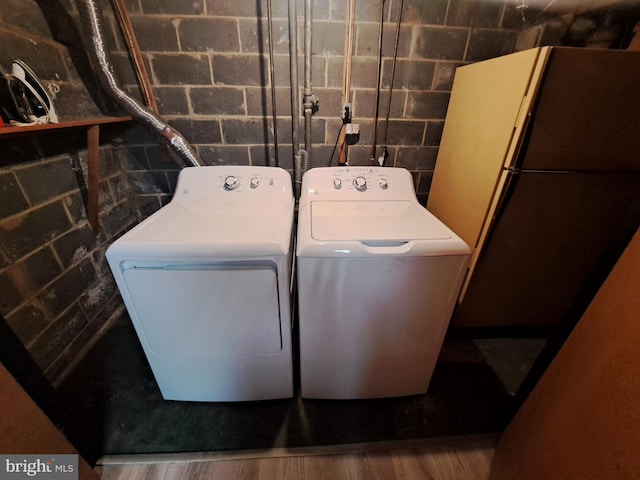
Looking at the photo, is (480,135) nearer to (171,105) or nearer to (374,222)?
(374,222)

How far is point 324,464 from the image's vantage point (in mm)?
1078

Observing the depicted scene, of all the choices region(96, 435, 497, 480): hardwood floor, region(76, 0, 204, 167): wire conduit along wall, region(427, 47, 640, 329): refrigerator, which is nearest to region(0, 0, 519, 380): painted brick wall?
region(76, 0, 204, 167): wire conduit along wall

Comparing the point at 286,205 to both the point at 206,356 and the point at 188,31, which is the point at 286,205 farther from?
the point at 188,31

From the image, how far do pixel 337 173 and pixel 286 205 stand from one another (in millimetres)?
338

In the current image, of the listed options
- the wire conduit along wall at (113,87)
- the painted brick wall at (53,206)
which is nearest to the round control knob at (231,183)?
the wire conduit along wall at (113,87)

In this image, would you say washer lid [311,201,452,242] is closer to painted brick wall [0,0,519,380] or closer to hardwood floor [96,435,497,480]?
painted brick wall [0,0,519,380]

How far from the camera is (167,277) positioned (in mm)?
937

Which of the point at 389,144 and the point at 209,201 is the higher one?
the point at 389,144

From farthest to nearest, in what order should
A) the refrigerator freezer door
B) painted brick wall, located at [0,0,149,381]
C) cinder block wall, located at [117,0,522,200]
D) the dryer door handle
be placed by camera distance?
cinder block wall, located at [117,0,522,200] < painted brick wall, located at [0,0,149,381] < the refrigerator freezer door < the dryer door handle

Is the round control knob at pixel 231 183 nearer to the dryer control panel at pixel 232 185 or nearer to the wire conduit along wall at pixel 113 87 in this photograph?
the dryer control panel at pixel 232 185

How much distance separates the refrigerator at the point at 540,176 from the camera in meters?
1.03

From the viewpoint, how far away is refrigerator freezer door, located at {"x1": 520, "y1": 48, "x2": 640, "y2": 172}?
1.01m

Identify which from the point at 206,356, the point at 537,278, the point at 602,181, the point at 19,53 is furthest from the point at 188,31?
Result: the point at 537,278

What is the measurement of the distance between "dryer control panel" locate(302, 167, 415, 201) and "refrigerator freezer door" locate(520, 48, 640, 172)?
1.83 feet
